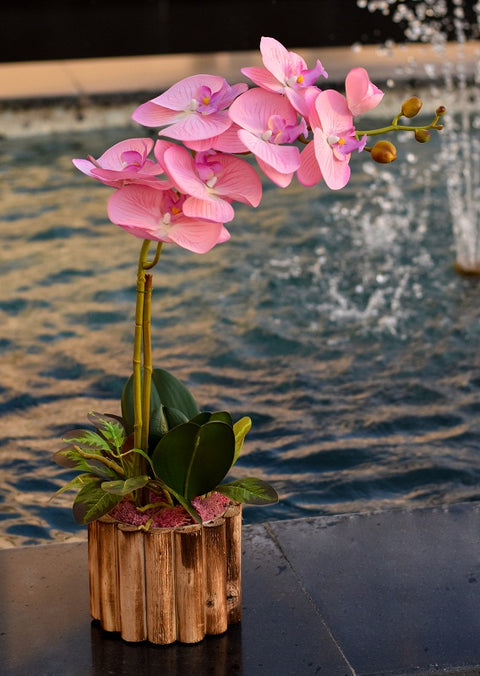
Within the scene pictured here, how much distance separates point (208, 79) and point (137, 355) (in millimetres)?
577

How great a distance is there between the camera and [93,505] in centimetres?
220

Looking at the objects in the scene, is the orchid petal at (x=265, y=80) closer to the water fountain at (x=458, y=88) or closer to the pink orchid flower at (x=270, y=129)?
the pink orchid flower at (x=270, y=129)

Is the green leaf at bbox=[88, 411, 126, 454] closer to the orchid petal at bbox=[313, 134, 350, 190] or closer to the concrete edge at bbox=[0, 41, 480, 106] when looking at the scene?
the orchid petal at bbox=[313, 134, 350, 190]

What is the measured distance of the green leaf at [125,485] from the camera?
216 centimetres

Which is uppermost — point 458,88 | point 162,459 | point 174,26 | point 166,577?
point 174,26

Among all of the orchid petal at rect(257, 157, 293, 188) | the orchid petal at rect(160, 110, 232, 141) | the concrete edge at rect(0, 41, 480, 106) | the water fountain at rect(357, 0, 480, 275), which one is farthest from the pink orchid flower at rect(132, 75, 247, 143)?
the concrete edge at rect(0, 41, 480, 106)

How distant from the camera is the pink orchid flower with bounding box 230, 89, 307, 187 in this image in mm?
1912

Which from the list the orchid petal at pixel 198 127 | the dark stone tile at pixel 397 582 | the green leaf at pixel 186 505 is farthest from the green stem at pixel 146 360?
the dark stone tile at pixel 397 582

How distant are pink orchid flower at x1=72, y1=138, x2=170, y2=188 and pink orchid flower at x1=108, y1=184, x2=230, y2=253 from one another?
0.08 feet

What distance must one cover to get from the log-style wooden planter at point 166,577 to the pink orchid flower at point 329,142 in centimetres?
74

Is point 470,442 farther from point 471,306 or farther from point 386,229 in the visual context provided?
point 386,229

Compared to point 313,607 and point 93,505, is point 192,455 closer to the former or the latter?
point 93,505

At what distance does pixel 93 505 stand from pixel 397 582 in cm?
79

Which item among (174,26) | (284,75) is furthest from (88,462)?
(174,26)
